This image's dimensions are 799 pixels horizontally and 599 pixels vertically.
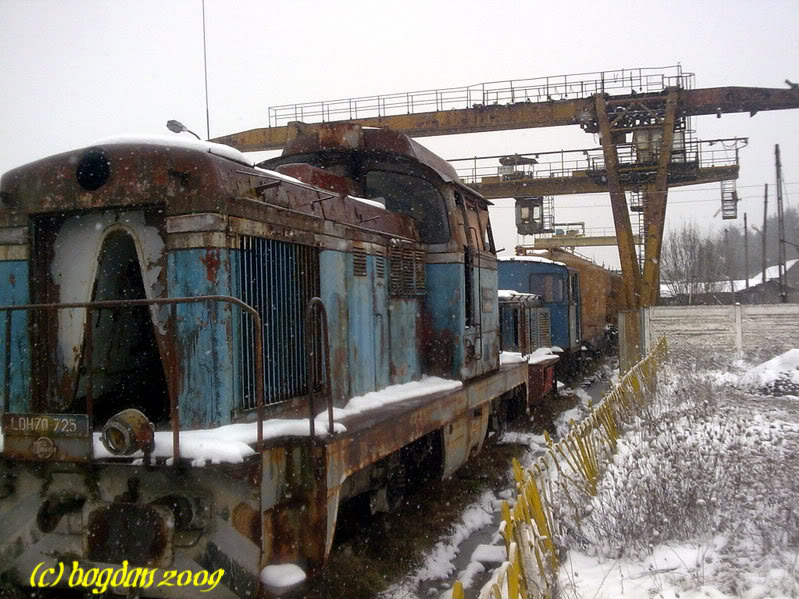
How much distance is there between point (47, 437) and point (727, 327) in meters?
16.1

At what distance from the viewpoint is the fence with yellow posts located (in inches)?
118

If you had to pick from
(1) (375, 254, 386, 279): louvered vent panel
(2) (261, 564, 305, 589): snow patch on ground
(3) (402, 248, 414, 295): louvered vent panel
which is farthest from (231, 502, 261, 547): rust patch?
(3) (402, 248, 414, 295): louvered vent panel

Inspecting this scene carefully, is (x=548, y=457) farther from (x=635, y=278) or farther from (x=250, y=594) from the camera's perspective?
(x=635, y=278)

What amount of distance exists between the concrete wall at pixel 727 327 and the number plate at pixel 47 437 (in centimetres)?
1516

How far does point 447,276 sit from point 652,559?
126 inches

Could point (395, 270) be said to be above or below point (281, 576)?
above

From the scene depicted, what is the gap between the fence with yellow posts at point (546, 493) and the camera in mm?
2992

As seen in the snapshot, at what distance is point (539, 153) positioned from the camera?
2394 centimetres

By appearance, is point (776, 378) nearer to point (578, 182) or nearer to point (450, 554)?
point (450, 554)

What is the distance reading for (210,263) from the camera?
3.71 m

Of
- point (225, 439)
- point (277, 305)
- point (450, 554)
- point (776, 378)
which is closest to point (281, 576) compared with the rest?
point (225, 439)

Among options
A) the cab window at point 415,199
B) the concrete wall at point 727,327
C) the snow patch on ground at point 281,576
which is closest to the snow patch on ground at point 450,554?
the snow patch on ground at point 281,576

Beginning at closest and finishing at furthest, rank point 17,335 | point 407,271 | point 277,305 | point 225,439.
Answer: point 225,439
point 17,335
point 277,305
point 407,271

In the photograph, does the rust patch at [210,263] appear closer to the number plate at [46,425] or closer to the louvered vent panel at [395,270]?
the number plate at [46,425]
